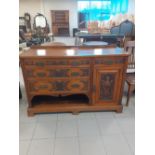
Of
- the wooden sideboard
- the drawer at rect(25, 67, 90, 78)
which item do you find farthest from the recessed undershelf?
the drawer at rect(25, 67, 90, 78)

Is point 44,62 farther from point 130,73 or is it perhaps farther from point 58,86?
point 130,73

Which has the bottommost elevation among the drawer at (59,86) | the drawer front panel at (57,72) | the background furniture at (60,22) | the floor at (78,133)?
the floor at (78,133)

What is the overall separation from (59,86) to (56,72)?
0.19m

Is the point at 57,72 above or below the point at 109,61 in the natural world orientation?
below

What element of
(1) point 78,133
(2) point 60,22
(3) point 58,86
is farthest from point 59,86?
(2) point 60,22

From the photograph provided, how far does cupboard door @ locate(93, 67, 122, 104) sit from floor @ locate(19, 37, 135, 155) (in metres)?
→ 0.23

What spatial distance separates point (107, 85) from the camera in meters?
2.08

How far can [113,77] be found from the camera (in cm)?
205

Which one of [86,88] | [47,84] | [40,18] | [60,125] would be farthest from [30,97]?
[40,18]

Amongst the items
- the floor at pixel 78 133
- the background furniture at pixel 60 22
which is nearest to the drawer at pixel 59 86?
the floor at pixel 78 133

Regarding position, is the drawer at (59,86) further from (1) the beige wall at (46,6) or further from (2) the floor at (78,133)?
(1) the beige wall at (46,6)

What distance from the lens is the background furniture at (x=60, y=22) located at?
9.77 m

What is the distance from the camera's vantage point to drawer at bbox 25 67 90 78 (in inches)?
76.8
